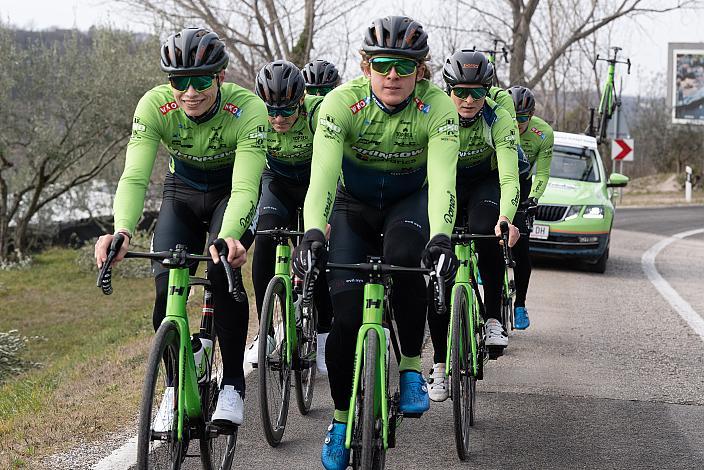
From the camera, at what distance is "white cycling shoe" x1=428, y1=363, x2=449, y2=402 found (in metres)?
6.35

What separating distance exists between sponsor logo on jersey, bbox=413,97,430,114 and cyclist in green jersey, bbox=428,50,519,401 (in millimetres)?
1599

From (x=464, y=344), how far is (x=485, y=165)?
215cm

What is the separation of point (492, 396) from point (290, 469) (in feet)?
7.36

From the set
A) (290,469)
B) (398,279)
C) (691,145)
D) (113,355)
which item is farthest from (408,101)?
(691,145)

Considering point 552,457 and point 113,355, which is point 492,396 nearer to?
point 552,457

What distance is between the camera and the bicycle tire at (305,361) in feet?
21.7

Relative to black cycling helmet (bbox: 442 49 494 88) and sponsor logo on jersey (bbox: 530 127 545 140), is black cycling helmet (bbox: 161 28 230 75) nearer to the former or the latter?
black cycling helmet (bbox: 442 49 494 88)

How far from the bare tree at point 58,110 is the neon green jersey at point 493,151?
49.8ft

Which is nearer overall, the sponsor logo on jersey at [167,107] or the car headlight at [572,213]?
the sponsor logo on jersey at [167,107]

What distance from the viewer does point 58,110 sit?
2186 centimetres

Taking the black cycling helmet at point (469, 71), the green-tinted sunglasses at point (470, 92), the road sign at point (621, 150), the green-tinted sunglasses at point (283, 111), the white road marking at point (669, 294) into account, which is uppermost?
the road sign at point (621, 150)

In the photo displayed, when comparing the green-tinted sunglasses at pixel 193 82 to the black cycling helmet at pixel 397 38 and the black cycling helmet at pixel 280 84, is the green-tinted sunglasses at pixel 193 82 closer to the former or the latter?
the black cycling helmet at pixel 397 38

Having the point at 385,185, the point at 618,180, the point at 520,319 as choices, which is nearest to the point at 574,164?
the point at 618,180

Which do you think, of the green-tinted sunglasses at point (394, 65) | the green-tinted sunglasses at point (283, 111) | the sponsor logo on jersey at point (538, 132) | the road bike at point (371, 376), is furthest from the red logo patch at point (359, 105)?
the sponsor logo on jersey at point (538, 132)
